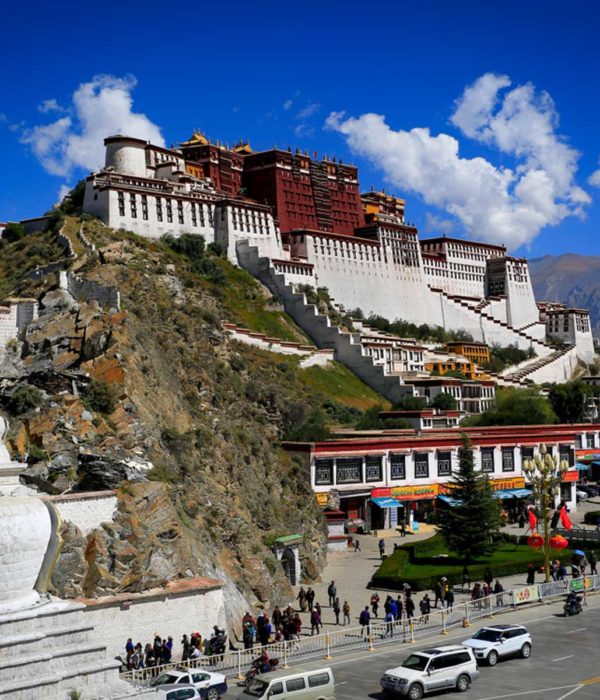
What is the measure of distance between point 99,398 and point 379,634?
39.1ft

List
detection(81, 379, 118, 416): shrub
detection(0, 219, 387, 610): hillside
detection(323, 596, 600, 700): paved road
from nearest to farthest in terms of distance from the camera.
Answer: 1. detection(323, 596, 600, 700): paved road
2. detection(0, 219, 387, 610): hillside
3. detection(81, 379, 118, 416): shrub

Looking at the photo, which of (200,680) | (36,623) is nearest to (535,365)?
(200,680)

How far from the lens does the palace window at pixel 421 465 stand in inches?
2169

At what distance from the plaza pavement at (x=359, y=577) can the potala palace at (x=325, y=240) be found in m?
36.4

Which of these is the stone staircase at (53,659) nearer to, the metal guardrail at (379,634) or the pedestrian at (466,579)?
the metal guardrail at (379,634)

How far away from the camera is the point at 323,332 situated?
87.0 m

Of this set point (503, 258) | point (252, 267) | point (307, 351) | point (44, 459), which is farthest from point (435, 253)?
point (44, 459)

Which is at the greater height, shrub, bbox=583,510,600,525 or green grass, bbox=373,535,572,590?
shrub, bbox=583,510,600,525

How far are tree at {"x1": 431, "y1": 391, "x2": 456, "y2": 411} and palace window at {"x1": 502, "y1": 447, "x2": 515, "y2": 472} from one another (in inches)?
688

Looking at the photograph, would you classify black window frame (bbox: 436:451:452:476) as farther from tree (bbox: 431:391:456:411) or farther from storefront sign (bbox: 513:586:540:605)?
storefront sign (bbox: 513:586:540:605)

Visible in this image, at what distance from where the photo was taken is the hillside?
29375 millimetres

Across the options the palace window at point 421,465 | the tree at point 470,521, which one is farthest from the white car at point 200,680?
the palace window at point 421,465

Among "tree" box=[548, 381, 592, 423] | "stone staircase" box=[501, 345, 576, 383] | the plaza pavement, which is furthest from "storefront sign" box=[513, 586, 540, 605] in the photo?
"stone staircase" box=[501, 345, 576, 383]

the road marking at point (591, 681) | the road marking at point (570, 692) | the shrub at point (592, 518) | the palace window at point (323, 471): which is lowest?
the road marking at point (570, 692)
